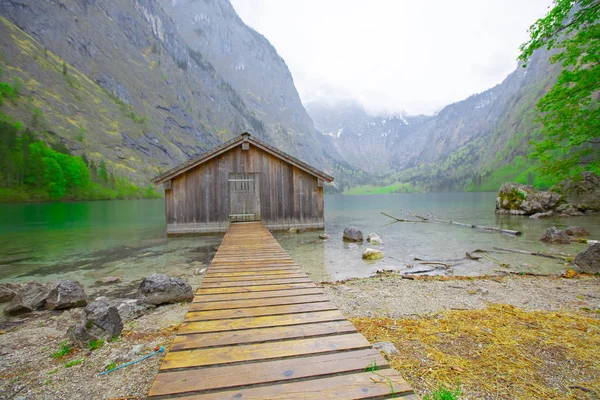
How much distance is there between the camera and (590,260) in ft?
29.6

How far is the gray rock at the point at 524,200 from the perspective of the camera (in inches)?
1137

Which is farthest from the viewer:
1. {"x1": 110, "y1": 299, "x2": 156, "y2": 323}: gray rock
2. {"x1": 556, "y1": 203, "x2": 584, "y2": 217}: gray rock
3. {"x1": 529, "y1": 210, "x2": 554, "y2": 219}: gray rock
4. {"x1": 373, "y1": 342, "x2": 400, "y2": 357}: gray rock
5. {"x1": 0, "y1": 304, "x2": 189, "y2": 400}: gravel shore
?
{"x1": 556, "y1": 203, "x2": 584, "y2": 217}: gray rock

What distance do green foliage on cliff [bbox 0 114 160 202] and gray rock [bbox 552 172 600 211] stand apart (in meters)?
81.4

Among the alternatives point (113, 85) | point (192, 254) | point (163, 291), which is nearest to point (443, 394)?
point (163, 291)

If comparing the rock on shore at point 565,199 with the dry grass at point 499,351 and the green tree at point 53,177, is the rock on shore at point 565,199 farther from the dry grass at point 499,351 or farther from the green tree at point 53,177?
the green tree at point 53,177

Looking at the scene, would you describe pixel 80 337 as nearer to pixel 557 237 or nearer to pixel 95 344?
pixel 95 344

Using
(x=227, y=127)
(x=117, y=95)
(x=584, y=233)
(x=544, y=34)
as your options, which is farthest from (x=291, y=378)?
(x=227, y=127)

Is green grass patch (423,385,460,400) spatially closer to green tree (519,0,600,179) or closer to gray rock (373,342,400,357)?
gray rock (373,342,400,357)

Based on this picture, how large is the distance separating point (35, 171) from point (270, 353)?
74.5m

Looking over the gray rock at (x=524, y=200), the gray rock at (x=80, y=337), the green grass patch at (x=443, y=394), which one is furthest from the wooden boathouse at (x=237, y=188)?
the gray rock at (x=524, y=200)

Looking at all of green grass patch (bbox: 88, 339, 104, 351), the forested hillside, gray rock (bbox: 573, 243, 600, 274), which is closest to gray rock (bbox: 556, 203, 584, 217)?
gray rock (bbox: 573, 243, 600, 274)

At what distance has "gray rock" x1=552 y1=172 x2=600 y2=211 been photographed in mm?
28547

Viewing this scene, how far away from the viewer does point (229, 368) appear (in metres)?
2.52

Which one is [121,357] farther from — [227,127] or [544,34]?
[227,127]
